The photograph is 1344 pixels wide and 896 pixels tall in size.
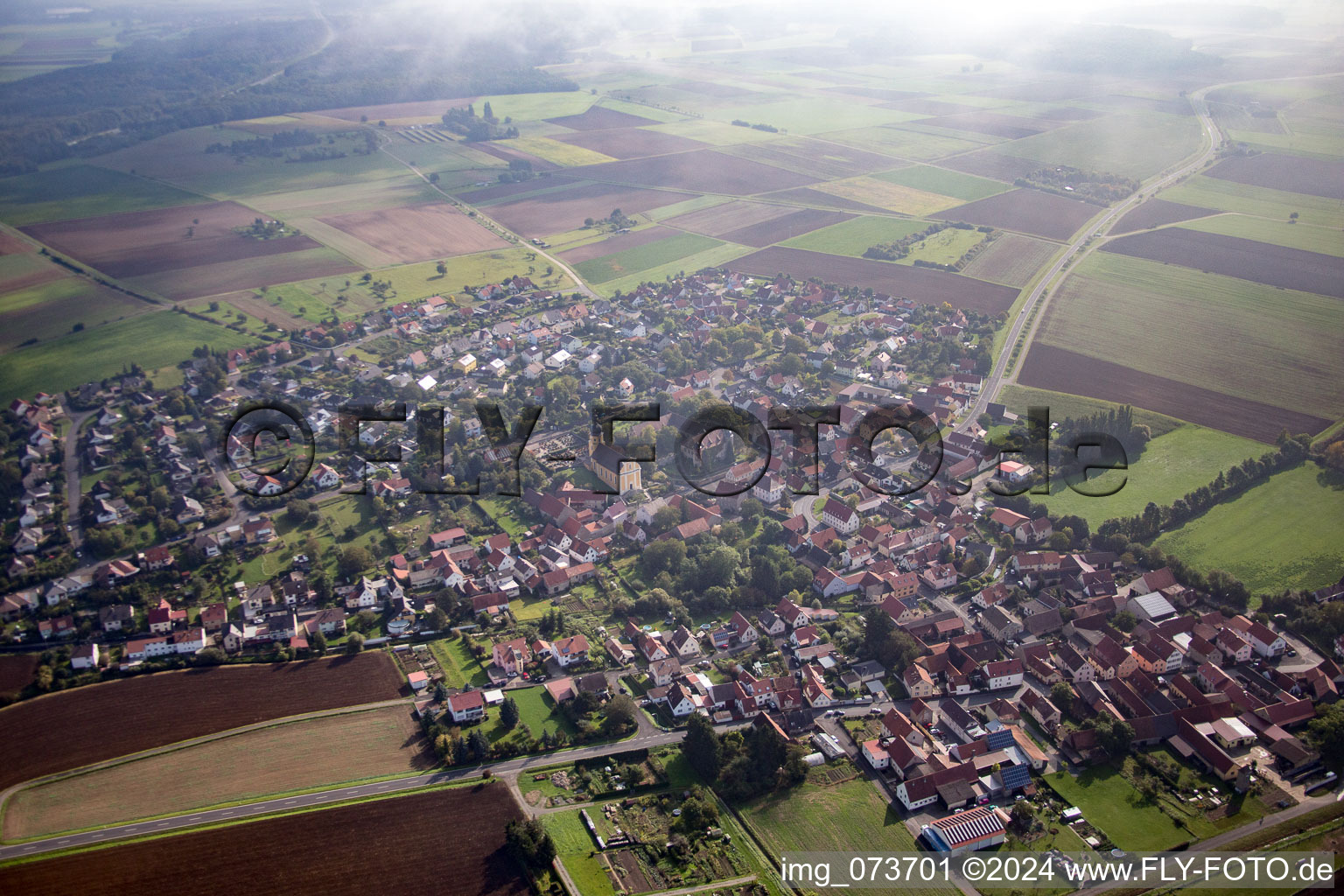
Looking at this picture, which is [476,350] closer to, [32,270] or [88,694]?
[88,694]

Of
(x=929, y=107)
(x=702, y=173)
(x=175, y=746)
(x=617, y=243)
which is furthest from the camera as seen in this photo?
(x=929, y=107)

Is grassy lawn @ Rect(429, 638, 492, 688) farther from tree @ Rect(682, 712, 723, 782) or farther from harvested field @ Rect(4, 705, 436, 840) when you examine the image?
tree @ Rect(682, 712, 723, 782)

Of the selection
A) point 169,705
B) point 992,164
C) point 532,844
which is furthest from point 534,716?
point 992,164

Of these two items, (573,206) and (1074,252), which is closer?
(1074,252)

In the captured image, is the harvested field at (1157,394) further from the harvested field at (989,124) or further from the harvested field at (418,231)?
the harvested field at (989,124)

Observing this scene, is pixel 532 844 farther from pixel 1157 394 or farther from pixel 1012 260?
pixel 1012 260
